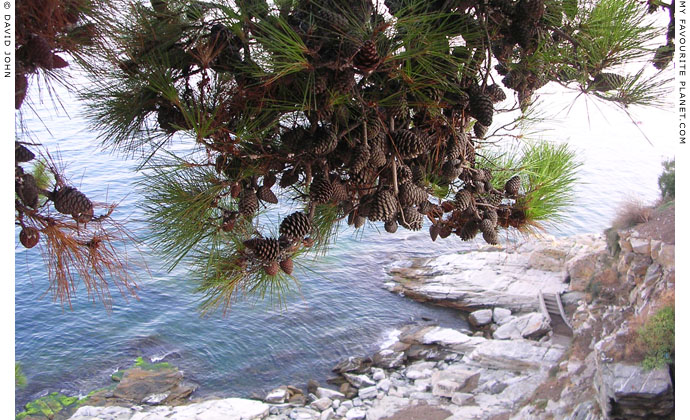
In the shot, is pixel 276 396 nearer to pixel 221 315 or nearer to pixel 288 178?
pixel 221 315

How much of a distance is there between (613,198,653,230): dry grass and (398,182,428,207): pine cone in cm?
421

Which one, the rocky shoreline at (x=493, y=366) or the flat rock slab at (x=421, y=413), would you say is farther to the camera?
the flat rock slab at (x=421, y=413)

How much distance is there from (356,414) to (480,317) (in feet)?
5.08

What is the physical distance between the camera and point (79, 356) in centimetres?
319

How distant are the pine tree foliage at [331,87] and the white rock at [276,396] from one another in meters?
2.57

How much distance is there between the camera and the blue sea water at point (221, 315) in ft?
9.91

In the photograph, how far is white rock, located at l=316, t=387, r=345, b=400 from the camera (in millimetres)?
3314

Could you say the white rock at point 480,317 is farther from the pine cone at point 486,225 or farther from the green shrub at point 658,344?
the pine cone at point 486,225

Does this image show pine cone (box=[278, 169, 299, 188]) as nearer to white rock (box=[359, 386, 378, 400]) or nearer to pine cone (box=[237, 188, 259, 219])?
pine cone (box=[237, 188, 259, 219])

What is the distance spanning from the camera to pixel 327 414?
3.11 metres

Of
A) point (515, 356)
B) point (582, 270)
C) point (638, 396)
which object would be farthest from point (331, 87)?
point (582, 270)

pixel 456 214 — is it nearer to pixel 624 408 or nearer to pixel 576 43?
pixel 576 43

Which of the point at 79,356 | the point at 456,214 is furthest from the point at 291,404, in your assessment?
the point at 456,214

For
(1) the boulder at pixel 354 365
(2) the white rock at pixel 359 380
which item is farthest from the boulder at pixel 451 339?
(2) the white rock at pixel 359 380
